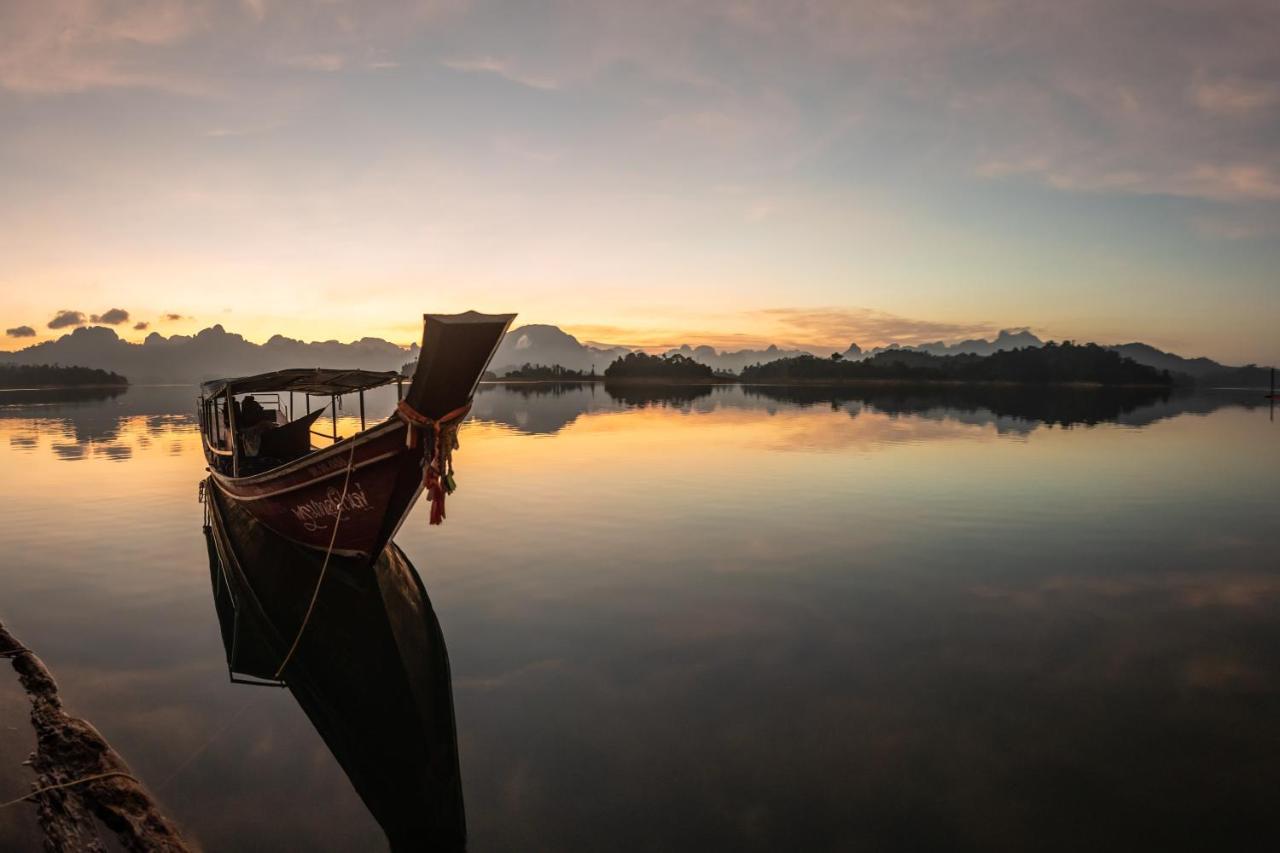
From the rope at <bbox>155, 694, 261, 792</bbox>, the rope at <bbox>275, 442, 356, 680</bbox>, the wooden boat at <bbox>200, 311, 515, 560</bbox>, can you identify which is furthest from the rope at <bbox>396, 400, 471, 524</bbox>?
the rope at <bbox>155, 694, 261, 792</bbox>

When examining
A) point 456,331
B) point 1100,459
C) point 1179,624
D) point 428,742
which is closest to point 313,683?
point 428,742

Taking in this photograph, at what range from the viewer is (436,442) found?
976 cm

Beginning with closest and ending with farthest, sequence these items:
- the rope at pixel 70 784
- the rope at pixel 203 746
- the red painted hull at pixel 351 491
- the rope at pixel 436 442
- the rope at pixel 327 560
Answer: the rope at pixel 70 784
the rope at pixel 203 746
the rope at pixel 327 560
the rope at pixel 436 442
the red painted hull at pixel 351 491

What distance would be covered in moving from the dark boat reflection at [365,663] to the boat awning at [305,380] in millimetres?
3704

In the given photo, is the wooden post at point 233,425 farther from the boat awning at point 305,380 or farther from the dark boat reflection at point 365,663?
the dark boat reflection at point 365,663

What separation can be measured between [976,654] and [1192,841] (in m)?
3.59

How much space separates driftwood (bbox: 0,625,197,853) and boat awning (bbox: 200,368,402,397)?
27.7 ft

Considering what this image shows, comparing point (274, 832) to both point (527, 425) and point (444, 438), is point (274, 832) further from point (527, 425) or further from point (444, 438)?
point (527, 425)

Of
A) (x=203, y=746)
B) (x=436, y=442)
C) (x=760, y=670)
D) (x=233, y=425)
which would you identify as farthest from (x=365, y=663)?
(x=233, y=425)

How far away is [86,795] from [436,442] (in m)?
5.28

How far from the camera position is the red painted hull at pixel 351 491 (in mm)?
10414

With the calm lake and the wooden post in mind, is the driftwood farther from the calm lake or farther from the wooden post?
the wooden post

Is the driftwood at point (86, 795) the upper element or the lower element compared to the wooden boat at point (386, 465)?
lower

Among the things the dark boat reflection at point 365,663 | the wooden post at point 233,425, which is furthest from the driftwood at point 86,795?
the wooden post at point 233,425
